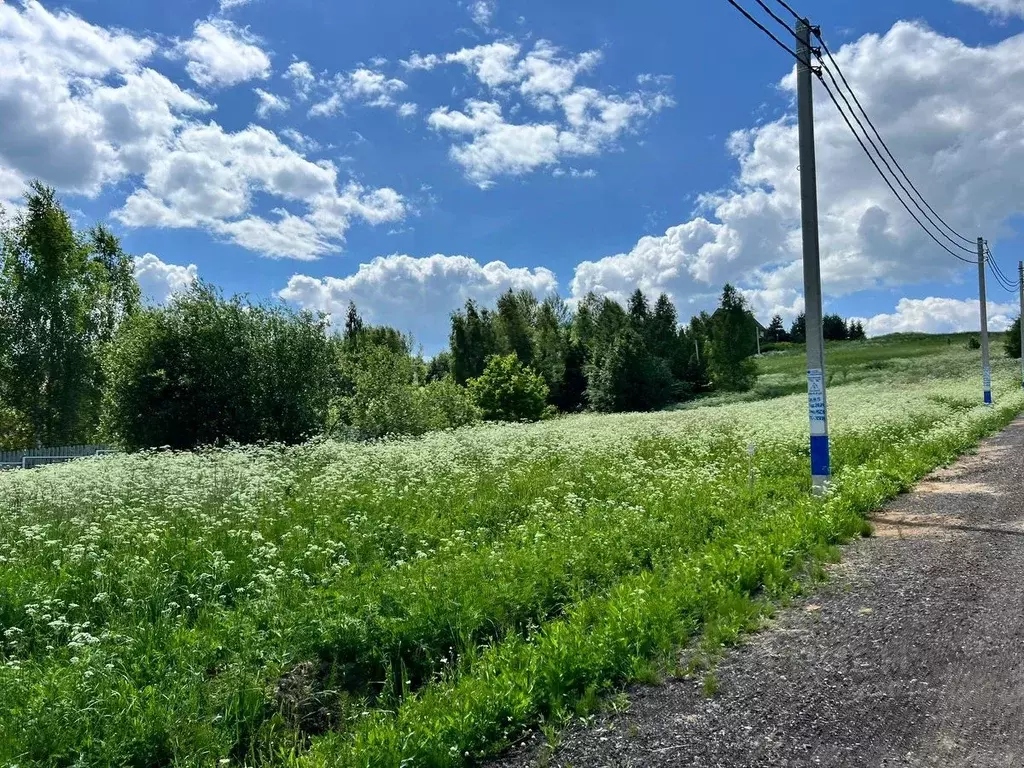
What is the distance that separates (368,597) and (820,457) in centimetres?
802

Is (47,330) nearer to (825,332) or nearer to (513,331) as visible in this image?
(513,331)

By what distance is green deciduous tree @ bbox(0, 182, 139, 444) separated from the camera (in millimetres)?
39938

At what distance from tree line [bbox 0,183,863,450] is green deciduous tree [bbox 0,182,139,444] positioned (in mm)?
89

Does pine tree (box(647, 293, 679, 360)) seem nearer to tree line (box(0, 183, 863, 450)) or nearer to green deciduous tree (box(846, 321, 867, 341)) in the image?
tree line (box(0, 183, 863, 450))

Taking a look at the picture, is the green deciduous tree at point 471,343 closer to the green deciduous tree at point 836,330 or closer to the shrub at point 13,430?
the shrub at point 13,430

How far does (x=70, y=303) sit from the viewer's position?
41469 mm

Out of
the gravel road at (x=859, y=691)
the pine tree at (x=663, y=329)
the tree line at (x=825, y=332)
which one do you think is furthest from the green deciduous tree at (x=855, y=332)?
the gravel road at (x=859, y=691)

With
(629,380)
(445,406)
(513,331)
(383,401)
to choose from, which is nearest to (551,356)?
(513,331)

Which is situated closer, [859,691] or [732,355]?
[859,691]

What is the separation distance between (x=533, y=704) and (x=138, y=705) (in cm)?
269

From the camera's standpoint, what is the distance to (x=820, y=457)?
1055 cm

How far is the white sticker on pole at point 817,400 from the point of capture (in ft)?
35.3

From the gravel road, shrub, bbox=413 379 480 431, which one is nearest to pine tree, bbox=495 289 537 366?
shrub, bbox=413 379 480 431

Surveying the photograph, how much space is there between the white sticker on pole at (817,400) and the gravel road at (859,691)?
4220 mm
